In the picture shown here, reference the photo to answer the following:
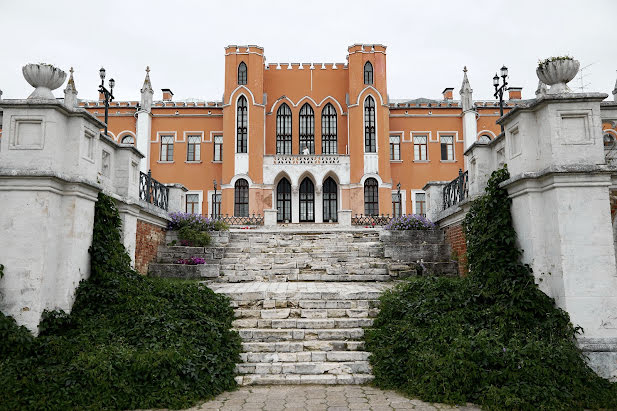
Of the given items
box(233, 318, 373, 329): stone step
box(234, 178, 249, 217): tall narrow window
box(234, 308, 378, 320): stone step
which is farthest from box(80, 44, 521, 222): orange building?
box(233, 318, 373, 329): stone step

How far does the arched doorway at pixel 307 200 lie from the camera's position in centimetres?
3425

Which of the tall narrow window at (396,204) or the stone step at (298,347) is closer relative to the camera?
the stone step at (298,347)

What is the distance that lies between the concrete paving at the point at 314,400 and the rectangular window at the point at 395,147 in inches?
1241

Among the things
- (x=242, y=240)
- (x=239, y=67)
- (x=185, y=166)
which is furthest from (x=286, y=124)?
(x=242, y=240)

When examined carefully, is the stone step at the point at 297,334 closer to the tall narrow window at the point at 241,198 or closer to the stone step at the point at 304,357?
the stone step at the point at 304,357

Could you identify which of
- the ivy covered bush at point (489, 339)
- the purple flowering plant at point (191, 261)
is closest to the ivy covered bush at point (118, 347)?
the ivy covered bush at point (489, 339)

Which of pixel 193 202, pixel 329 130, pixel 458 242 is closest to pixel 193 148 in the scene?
pixel 193 202

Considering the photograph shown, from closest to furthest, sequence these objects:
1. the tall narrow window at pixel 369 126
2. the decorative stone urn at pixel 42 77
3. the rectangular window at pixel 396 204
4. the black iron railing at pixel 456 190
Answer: the decorative stone urn at pixel 42 77 < the black iron railing at pixel 456 190 < the tall narrow window at pixel 369 126 < the rectangular window at pixel 396 204

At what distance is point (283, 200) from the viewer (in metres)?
34.7

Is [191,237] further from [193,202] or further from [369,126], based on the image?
[369,126]

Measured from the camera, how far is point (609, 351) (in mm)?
5965

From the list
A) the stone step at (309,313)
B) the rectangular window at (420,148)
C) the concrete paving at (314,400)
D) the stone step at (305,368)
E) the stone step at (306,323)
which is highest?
the rectangular window at (420,148)

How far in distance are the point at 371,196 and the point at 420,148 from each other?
6.19 m

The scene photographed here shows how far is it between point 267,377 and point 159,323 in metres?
1.65
